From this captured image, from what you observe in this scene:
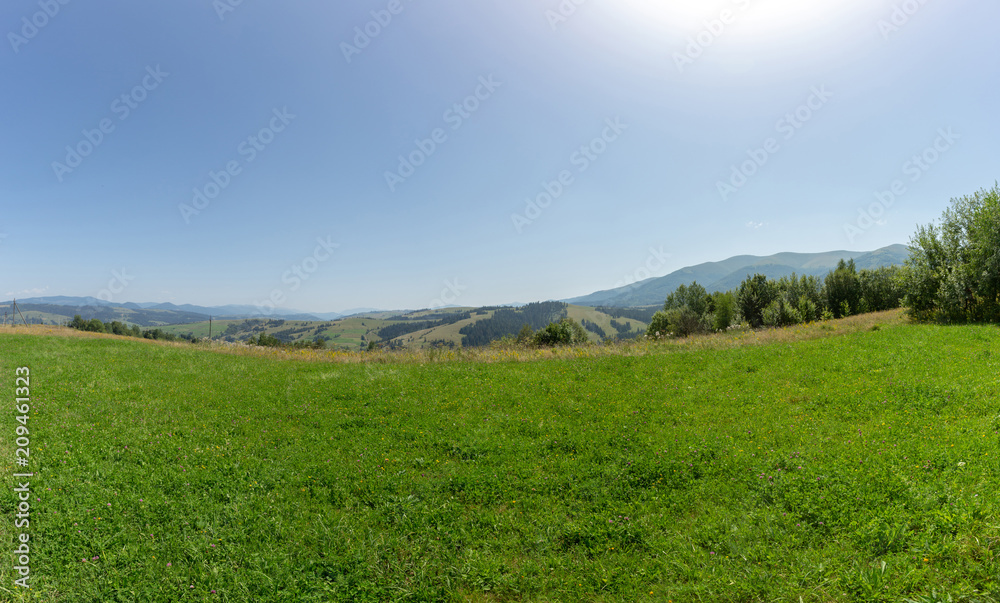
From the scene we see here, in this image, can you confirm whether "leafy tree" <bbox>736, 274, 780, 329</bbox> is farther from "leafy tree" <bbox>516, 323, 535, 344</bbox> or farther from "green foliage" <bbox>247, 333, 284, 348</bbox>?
"green foliage" <bbox>247, 333, 284, 348</bbox>

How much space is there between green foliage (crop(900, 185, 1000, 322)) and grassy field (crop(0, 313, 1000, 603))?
13878 millimetres

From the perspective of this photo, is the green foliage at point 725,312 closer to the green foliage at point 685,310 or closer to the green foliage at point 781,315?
the green foliage at point 685,310

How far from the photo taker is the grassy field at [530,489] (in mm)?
5121

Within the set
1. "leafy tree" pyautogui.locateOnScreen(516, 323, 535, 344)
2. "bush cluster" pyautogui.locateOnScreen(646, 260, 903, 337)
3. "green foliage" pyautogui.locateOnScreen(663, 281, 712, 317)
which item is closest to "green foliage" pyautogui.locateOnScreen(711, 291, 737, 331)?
"bush cluster" pyautogui.locateOnScreen(646, 260, 903, 337)

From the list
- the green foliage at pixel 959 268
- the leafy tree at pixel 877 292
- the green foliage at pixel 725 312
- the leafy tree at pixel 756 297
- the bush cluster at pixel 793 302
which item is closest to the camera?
the green foliage at pixel 959 268

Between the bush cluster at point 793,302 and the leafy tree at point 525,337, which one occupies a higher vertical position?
the bush cluster at point 793,302

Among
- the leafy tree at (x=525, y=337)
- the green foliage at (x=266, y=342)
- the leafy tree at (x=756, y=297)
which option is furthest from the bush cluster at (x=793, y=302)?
the green foliage at (x=266, y=342)

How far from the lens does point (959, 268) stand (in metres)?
22.8

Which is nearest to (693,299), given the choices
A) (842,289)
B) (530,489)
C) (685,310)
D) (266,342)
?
(685,310)

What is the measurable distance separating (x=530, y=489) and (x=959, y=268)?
108ft

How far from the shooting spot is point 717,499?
677 centimetres

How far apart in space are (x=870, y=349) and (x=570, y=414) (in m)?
14.0

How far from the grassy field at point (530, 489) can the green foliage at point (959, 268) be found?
1388 centimetres

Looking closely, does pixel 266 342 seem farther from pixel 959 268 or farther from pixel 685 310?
pixel 685 310
